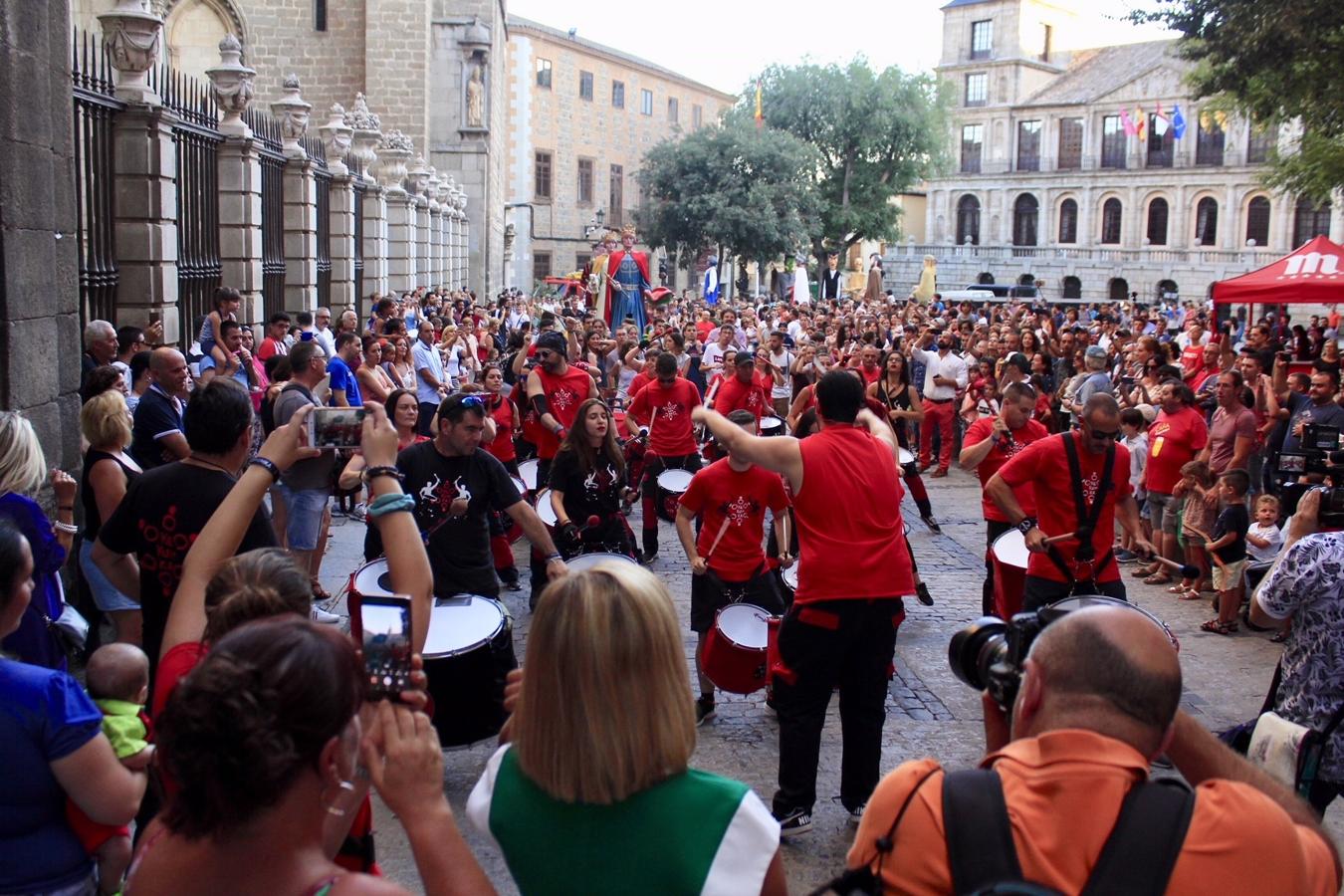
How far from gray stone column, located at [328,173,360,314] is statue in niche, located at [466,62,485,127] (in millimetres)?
18214

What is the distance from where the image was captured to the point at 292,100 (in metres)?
16.8

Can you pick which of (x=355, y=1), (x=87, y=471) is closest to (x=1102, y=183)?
(x=355, y=1)

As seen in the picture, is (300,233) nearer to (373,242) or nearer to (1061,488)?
(373,242)

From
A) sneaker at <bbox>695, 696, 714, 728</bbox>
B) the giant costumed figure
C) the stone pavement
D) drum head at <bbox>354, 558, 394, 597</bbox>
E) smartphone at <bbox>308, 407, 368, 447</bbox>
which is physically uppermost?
the giant costumed figure

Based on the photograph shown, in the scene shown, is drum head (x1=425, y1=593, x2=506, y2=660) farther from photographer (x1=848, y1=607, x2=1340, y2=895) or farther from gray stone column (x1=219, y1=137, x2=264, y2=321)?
gray stone column (x1=219, y1=137, x2=264, y2=321)

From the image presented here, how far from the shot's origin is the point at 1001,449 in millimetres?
9688

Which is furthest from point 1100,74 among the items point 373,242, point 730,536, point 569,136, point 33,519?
point 33,519

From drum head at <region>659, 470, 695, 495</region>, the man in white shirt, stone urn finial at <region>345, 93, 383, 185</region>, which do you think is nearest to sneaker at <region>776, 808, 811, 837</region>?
drum head at <region>659, 470, 695, 495</region>

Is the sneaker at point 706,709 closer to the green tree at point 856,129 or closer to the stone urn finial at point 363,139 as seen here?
the stone urn finial at point 363,139

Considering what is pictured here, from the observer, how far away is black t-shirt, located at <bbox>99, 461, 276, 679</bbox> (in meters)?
4.18

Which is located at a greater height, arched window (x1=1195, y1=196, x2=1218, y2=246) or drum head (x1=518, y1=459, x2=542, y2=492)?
arched window (x1=1195, y1=196, x2=1218, y2=246)

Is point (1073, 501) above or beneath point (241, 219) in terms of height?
beneath

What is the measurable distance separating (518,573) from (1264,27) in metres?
11.4

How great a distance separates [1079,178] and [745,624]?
74.6 m
